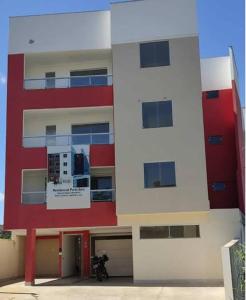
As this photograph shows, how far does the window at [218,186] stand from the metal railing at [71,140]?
8.38m

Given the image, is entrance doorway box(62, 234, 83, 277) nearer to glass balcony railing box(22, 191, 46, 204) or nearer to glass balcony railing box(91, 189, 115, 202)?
glass balcony railing box(22, 191, 46, 204)

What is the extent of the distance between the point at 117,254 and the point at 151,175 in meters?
6.96

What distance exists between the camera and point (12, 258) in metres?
29.2

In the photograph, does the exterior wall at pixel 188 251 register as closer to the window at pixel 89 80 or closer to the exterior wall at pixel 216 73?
the window at pixel 89 80

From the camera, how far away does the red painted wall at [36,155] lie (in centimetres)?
2412

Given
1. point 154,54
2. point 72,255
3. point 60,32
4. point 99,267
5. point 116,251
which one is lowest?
point 99,267

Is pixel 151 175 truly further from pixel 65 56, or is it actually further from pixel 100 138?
pixel 65 56

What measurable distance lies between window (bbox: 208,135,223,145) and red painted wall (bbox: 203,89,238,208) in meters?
0.19

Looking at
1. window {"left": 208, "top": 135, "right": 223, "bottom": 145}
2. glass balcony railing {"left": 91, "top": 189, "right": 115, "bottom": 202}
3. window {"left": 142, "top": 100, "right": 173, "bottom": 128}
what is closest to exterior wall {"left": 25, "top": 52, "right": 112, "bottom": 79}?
window {"left": 142, "top": 100, "right": 173, "bottom": 128}

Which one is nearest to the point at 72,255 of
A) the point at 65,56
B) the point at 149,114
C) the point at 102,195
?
the point at 102,195

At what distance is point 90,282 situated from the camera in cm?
2416

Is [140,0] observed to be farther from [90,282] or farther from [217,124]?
[90,282]

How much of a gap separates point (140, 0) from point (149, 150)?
820cm

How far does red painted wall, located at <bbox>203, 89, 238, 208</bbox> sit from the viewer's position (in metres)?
29.9
